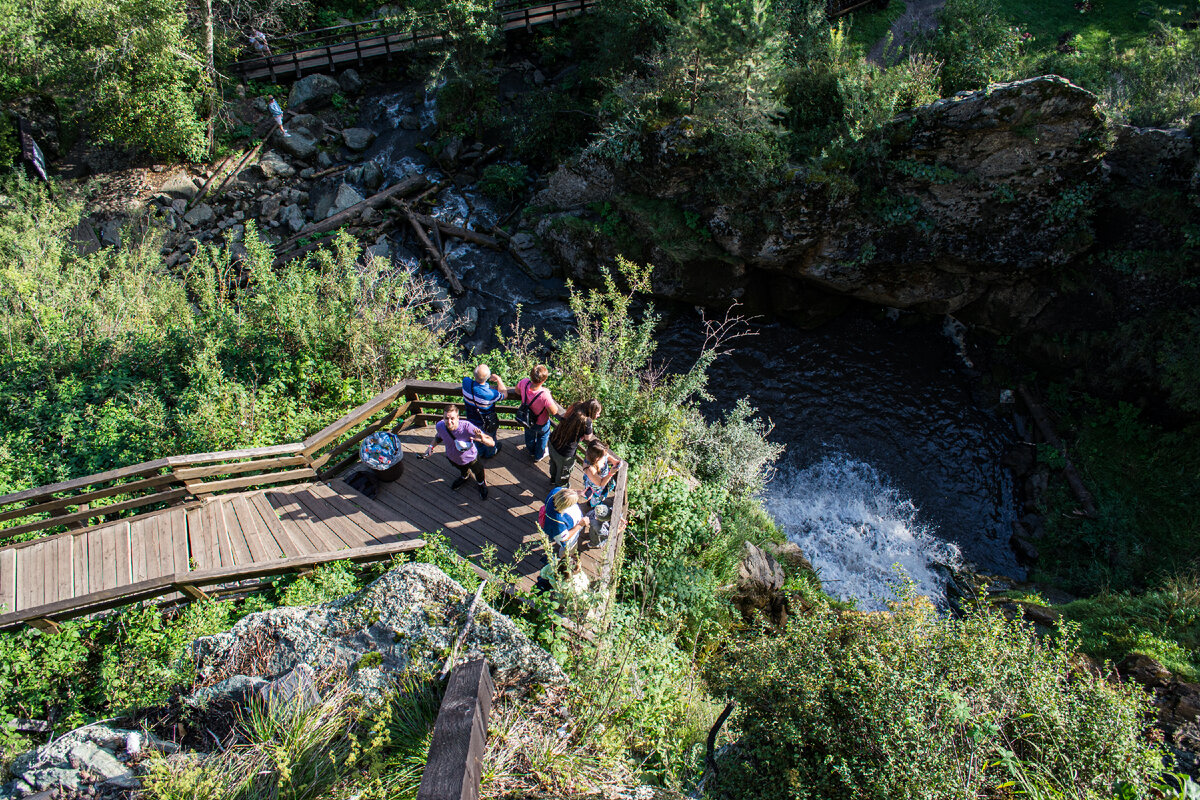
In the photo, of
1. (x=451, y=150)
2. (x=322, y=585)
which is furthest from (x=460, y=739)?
(x=451, y=150)

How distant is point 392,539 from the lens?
23.8 ft

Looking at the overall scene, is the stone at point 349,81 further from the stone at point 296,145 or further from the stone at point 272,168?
the stone at point 272,168

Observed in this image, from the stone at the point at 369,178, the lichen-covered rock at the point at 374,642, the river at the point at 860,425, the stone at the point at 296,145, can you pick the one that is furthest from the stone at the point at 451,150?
the lichen-covered rock at the point at 374,642

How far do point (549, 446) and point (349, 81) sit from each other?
19.0 m

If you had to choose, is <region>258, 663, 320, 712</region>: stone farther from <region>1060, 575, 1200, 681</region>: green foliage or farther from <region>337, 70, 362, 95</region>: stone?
<region>337, 70, 362, 95</region>: stone

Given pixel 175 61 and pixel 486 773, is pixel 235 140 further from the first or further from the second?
pixel 486 773

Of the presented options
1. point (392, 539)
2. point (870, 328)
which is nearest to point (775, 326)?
point (870, 328)

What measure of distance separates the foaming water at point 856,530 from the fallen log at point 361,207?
46.3ft

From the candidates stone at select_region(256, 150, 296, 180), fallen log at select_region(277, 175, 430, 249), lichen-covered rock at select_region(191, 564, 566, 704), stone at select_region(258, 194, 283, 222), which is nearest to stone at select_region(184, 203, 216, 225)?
stone at select_region(258, 194, 283, 222)

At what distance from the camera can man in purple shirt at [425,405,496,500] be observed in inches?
293

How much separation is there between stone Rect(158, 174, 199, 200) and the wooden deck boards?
14903mm

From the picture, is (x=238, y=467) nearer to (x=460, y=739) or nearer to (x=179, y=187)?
(x=460, y=739)

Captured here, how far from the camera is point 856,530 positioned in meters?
12.7

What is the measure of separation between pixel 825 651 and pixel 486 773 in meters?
3.30
